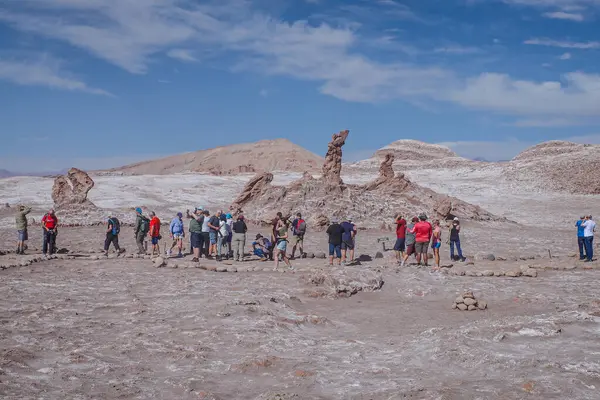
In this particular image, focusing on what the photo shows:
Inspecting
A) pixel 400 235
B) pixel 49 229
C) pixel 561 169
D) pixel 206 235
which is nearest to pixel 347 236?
pixel 400 235

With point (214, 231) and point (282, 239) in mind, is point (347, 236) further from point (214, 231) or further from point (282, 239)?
point (214, 231)

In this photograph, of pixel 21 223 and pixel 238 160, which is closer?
pixel 21 223

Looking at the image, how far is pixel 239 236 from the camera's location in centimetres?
1991

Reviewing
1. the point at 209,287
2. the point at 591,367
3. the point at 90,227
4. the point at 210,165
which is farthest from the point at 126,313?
the point at 210,165

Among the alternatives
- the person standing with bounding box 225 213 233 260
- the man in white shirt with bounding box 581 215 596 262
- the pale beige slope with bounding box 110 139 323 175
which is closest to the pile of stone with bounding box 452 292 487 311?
the man in white shirt with bounding box 581 215 596 262

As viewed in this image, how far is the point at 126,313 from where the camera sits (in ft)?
37.4

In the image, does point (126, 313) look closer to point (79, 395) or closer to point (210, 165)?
point (79, 395)

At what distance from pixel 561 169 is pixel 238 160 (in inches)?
2323

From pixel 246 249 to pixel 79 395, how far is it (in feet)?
58.2

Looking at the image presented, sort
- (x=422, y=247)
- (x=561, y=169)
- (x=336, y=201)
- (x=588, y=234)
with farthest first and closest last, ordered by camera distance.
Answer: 1. (x=561, y=169)
2. (x=336, y=201)
3. (x=588, y=234)
4. (x=422, y=247)

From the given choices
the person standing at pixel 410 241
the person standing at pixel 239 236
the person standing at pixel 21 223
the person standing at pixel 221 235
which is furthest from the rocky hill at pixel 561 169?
the person standing at pixel 21 223

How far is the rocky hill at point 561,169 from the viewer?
54.5 m

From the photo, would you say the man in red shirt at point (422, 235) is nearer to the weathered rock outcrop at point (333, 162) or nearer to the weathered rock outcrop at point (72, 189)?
the weathered rock outcrop at point (333, 162)

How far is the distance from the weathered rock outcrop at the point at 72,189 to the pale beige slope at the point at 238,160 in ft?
182
